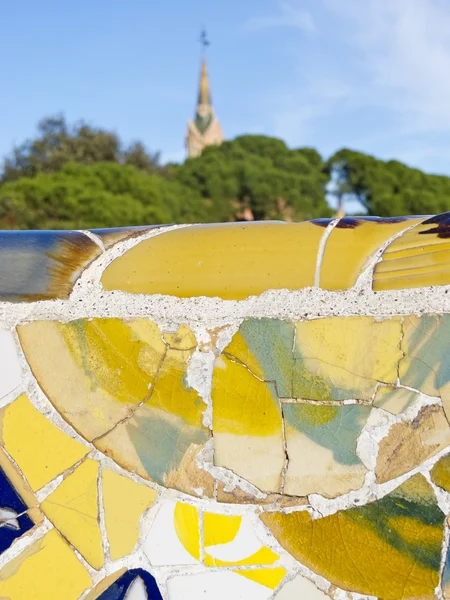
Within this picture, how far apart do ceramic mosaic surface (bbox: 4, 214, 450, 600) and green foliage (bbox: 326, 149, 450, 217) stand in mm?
14895

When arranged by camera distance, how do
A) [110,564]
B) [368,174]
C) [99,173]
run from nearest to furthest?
1. [110,564]
2. [99,173]
3. [368,174]

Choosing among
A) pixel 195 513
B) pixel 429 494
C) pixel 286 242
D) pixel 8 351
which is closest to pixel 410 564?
pixel 429 494

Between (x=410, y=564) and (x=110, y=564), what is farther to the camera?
(x=110, y=564)

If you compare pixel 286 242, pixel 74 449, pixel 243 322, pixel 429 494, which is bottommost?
pixel 429 494

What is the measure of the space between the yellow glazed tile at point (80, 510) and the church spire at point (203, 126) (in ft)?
95.6

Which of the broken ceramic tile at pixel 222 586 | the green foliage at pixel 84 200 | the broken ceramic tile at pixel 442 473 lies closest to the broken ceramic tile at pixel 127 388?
the broken ceramic tile at pixel 222 586

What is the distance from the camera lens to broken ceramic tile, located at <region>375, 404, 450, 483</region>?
1.04 m

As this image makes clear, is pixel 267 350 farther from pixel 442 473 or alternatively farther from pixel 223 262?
pixel 442 473

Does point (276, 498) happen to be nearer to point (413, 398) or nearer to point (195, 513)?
point (195, 513)

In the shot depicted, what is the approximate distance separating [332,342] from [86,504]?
561mm

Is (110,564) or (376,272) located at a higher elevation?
(376,272)

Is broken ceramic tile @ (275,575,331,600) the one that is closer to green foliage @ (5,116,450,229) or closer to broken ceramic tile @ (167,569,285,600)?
broken ceramic tile @ (167,569,285,600)

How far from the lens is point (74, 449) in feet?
3.84

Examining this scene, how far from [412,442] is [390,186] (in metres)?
16.4
